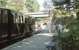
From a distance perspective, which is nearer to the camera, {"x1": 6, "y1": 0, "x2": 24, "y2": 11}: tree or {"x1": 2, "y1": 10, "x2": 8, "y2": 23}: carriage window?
{"x1": 2, "y1": 10, "x2": 8, "y2": 23}: carriage window

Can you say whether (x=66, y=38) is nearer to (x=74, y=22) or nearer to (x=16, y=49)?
(x=74, y=22)

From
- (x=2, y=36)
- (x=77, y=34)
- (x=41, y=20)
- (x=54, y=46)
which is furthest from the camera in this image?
(x=41, y=20)

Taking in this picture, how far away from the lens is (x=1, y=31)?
16.4m

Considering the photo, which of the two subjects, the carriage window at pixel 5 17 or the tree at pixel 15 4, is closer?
the carriage window at pixel 5 17

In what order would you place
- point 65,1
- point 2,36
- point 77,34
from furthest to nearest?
point 2,36 < point 65,1 < point 77,34

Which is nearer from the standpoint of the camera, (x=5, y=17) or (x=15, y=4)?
(x=5, y=17)

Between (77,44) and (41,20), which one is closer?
(77,44)

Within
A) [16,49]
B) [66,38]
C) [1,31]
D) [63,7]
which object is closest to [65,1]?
[63,7]

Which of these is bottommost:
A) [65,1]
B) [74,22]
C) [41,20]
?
[41,20]

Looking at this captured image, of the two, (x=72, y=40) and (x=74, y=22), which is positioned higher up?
(x=74, y=22)

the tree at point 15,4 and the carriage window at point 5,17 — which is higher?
the tree at point 15,4

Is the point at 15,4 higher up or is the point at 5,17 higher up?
the point at 15,4

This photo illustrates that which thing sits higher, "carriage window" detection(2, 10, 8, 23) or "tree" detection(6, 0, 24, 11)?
"tree" detection(6, 0, 24, 11)

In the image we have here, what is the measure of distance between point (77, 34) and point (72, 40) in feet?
1.46
